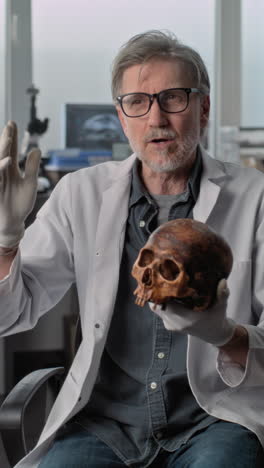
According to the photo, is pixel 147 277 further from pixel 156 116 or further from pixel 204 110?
pixel 204 110

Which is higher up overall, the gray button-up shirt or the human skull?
the human skull

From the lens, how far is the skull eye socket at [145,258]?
118 cm

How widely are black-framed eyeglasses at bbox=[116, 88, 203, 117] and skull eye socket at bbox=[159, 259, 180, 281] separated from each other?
0.60 metres

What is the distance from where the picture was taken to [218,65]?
4.62 m

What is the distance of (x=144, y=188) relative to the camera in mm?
1747

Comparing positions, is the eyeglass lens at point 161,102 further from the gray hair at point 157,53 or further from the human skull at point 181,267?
the human skull at point 181,267

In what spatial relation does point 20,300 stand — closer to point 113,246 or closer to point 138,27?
point 113,246

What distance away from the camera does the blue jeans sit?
1.38m

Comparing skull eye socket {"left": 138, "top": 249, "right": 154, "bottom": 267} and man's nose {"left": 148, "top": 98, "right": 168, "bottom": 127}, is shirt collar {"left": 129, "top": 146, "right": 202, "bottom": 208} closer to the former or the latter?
man's nose {"left": 148, "top": 98, "right": 168, "bottom": 127}

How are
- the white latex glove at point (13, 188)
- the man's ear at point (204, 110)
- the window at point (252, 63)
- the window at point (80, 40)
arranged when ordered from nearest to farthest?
1. the white latex glove at point (13, 188)
2. the man's ear at point (204, 110)
3. the window at point (80, 40)
4. the window at point (252, 63)

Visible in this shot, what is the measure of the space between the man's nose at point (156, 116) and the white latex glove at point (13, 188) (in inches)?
12.4

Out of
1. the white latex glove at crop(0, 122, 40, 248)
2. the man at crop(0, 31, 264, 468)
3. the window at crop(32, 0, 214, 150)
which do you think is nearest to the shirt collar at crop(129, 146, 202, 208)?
the man at crop(0, 31, 264, 468)

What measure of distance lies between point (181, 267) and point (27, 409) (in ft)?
2.24

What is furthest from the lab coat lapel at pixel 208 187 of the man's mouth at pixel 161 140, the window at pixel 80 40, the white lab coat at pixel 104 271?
the window at pixel 80 40
